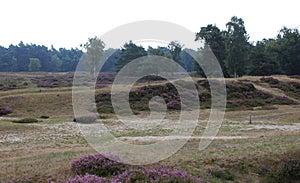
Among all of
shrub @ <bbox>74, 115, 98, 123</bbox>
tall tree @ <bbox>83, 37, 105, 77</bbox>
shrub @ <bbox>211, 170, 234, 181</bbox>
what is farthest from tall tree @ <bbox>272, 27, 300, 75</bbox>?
shrub @ <bbox>211, 170, 234, 181</bbox>

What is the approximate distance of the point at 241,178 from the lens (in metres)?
13.5

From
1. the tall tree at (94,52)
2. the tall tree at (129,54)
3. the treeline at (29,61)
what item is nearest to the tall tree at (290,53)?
the tall tree at (129,54)

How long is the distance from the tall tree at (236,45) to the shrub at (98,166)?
8005 centimetres

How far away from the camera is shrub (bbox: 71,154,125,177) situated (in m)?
12.5

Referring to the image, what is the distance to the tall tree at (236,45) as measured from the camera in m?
88.4

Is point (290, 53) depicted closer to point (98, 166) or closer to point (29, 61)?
point (98, 166)

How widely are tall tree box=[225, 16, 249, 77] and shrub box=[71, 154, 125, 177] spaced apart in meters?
80.1

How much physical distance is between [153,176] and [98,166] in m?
2.40

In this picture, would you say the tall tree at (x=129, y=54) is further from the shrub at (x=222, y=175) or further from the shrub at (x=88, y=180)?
the shrub at (x=88, y=180)

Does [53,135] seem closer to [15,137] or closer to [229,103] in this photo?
[15,137]

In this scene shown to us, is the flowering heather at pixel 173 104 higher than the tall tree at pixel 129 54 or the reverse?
the reverse

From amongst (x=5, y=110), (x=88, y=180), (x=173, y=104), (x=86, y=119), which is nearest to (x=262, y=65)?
(x=173, y=104)

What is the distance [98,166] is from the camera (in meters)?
12.8

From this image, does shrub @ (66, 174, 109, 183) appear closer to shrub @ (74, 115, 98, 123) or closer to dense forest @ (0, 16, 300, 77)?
shrub @ (74, 115, 98, 123)
